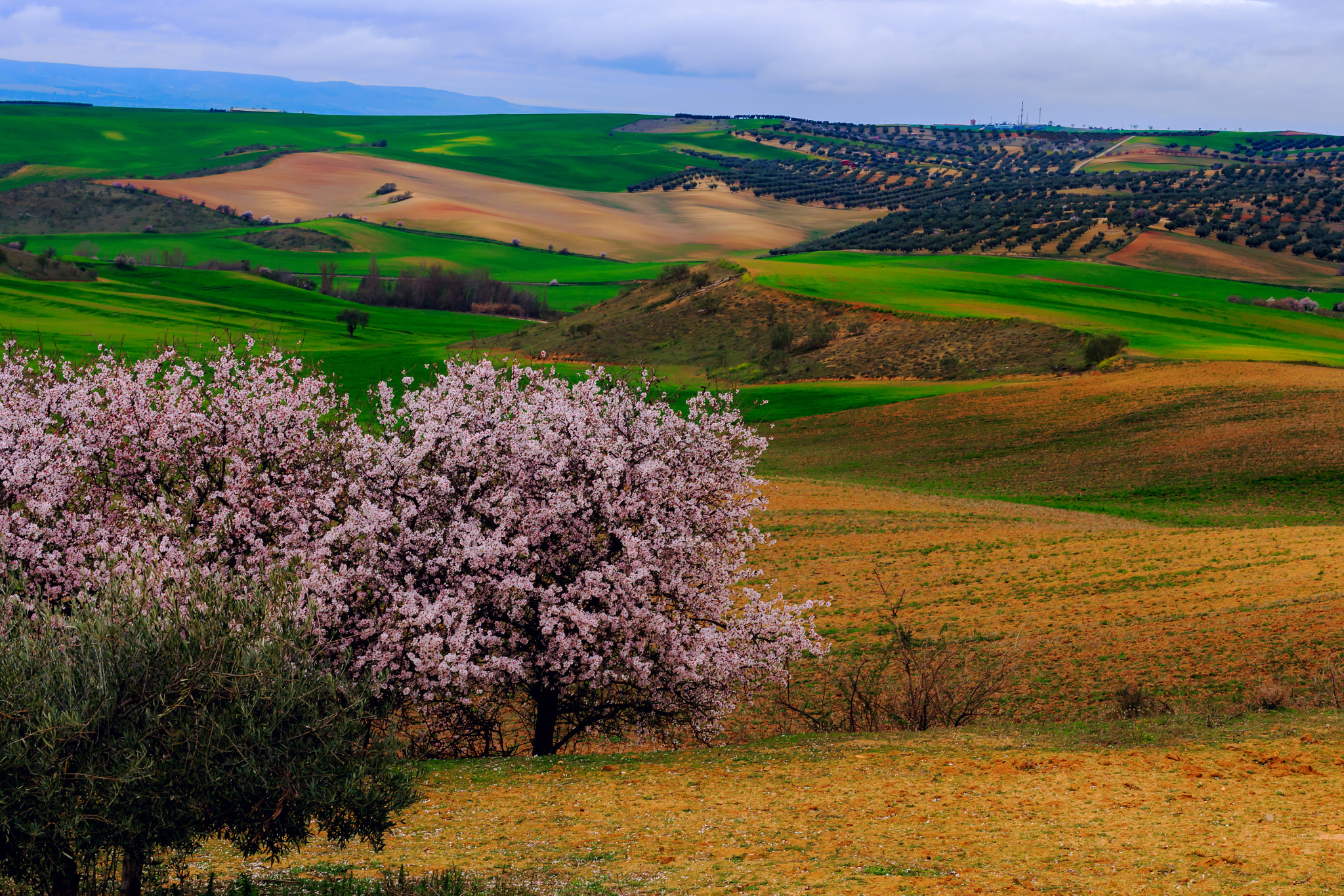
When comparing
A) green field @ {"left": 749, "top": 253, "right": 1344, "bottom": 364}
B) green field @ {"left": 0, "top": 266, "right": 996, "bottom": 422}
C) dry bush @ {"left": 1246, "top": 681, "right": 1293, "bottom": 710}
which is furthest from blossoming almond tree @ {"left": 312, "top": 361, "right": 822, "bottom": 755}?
green field @ {"left": 749, "top": 253, "right": 1344, "bottom": 364}

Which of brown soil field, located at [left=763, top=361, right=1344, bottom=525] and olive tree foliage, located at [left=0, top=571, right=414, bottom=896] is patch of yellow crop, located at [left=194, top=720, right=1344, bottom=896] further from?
brown soil field, located at [left=763, top=361, right=1344, bottom=525]

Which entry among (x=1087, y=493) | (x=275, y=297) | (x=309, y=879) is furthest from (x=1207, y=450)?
(x=275, y=297)

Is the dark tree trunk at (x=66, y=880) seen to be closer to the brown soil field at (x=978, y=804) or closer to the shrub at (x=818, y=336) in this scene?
the brown soil field at (x=978, y=804)

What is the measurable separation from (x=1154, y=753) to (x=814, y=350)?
3025 inches

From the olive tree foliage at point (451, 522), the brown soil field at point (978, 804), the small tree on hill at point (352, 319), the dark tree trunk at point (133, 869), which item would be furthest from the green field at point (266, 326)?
the dark tree trunk at point (133, 869)

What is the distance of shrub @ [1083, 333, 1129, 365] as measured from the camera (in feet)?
258

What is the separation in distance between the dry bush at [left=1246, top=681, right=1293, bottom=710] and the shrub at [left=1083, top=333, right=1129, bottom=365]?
6083 centimetres

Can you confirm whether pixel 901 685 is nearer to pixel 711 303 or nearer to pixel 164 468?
pixel 164 468

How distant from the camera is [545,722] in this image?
21859 mm

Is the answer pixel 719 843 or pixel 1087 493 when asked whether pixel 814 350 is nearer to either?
pixel 1087 493

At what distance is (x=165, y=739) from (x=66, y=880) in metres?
2.04

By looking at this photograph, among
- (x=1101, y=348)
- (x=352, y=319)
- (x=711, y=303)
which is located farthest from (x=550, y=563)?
(x=352, y=319)

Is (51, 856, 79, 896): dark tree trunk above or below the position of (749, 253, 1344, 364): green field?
below

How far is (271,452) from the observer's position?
21.4 m
